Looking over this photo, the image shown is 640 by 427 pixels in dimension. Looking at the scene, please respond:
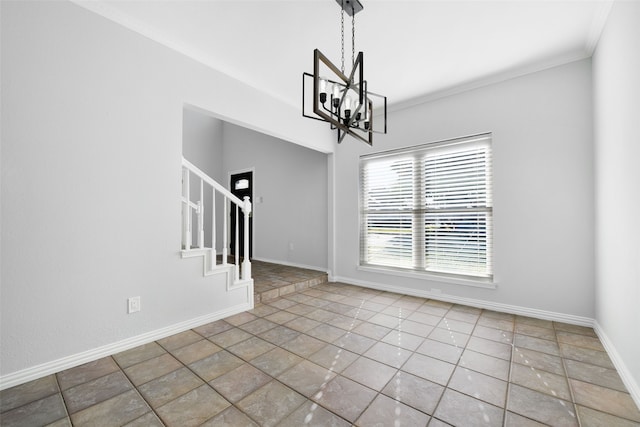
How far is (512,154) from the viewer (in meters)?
3.02

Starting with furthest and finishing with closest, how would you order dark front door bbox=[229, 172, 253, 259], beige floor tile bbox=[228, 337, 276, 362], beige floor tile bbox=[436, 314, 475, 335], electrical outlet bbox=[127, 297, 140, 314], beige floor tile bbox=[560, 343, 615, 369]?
dark front door bbox=[229, 172, 253, 259] → beige floor tile bbox=[436, 314, 475, 335] → electrical outlet bbox=[127, 297, 140, 314] → beige floor tile bbox=[228, 337, 276, 362] → beige floor tile bbox=[560, 343, 615, 369]

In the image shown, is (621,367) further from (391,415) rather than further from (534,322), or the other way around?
(391,415)

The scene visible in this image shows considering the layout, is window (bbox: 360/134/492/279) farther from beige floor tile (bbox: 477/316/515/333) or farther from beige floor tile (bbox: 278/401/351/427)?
beige floor tile (bbox: 278/401/351/427)

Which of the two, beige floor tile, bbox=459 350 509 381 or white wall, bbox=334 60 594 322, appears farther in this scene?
white wall, bbox=334 60 594 322

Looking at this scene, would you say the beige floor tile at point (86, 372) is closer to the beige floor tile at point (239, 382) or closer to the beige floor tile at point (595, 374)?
the beige floor tile at point (239, 382)

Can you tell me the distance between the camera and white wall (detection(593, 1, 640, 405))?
169 centimetres

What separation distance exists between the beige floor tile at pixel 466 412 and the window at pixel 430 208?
199 centimetres

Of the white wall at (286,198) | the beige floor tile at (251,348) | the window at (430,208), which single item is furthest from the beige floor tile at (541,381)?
the white wall at (286,198)

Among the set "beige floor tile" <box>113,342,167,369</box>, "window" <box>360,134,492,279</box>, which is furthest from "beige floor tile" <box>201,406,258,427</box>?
"window" <box>360,134,492,279</box>

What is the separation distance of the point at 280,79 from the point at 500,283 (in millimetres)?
3456

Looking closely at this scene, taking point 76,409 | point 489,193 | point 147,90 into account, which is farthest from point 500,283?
point 147,90

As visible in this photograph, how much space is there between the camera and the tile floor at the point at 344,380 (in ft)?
4.86

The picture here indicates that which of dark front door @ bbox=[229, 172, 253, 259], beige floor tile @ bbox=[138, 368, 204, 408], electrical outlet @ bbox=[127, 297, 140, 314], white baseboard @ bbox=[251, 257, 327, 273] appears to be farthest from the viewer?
dark front door @ bbox=[229, 172, 253, 259]

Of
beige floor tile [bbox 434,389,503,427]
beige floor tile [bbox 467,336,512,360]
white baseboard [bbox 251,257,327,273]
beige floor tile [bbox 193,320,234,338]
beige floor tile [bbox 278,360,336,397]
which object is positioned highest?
white baseboard [bbox 251,257,327,273]
